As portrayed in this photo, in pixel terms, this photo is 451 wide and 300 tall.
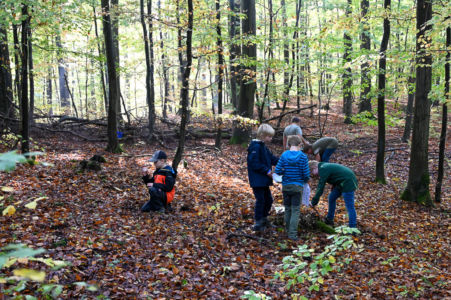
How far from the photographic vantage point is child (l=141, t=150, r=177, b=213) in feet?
21.3

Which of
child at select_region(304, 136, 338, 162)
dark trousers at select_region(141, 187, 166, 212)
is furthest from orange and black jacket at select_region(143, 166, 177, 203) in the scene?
child at select_region(304, 136, 338, 162)

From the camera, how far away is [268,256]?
210 inches

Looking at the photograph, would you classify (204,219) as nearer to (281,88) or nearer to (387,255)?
(387,255)

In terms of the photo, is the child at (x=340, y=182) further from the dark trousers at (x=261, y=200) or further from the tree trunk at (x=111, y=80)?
the tree trunk at (x=111, y=80)

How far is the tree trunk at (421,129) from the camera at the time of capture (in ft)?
27.5

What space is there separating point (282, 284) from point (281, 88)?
1199 centimetres

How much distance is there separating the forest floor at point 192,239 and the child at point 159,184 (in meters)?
0.24

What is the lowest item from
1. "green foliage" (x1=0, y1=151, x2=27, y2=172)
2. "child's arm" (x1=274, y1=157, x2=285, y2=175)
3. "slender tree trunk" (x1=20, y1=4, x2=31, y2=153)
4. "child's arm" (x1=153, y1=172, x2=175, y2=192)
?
"child's arm" (x1=153, y1=172, x2=175, y2=192)

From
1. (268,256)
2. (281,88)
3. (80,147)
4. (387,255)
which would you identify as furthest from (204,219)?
(281,88)

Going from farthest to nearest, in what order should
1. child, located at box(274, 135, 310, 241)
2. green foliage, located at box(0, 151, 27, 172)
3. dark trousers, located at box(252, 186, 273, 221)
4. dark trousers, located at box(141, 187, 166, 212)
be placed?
dark trousers, located at box(141, 187, 166, 212), dark trousers, located at box(252, 186, 273, 221), child, located at box(274, 135, 310, 241), green foliage, located at box(0, 151, 27, 172)

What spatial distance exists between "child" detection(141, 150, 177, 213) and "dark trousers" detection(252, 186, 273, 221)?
182cm

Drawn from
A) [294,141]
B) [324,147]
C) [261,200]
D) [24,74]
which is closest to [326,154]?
[324,147]

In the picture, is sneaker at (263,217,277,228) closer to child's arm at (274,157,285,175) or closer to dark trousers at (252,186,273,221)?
dark trousers at (252,186,273,221)

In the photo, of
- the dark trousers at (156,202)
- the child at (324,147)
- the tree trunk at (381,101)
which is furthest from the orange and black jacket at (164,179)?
the tree trunk at (381,101)
